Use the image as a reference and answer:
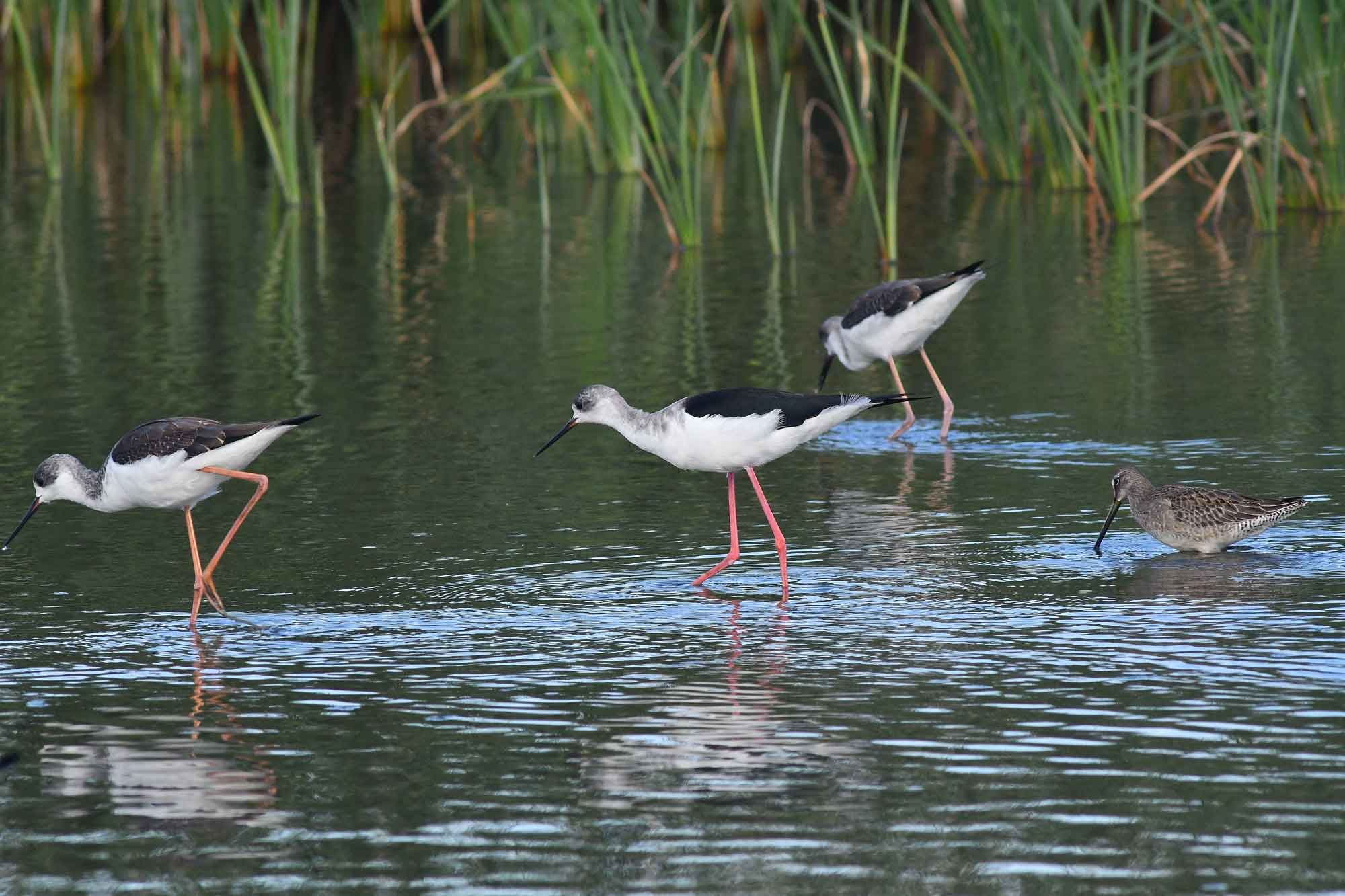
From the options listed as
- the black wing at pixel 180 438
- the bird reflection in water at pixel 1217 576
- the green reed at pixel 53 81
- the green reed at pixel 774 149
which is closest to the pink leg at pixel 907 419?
the bird reflection in water at pixel 1217 576

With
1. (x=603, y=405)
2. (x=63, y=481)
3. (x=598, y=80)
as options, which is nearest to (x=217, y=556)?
(x=63, y=481)

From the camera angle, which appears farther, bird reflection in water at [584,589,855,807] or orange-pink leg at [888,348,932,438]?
orange-pink leg at [888,348,932,438]

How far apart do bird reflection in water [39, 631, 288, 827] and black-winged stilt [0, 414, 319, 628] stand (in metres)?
1.61

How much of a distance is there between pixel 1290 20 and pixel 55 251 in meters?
11.8

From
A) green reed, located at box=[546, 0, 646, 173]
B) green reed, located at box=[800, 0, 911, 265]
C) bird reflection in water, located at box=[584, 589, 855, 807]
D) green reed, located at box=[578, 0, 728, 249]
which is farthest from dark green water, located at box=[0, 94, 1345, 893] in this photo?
green reed, located at box=[546, 0, 646, 173]

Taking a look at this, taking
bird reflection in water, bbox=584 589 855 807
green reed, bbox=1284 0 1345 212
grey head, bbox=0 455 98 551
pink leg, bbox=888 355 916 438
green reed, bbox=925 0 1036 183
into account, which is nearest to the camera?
bird reflection in water, bbox=584 589 855 807

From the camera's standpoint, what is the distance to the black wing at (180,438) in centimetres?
917

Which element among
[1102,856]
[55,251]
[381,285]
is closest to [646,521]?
[1102,856]

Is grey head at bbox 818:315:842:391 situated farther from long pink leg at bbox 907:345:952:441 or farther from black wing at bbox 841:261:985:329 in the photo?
long pink leg at bbox 907:345:952:441

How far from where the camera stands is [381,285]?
18859 millimetres

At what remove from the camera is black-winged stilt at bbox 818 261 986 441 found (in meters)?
13.1

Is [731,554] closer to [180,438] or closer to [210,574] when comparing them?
[210,574]

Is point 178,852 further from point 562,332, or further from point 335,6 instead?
point 335,6

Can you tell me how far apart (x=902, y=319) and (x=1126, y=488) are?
3513 mm
